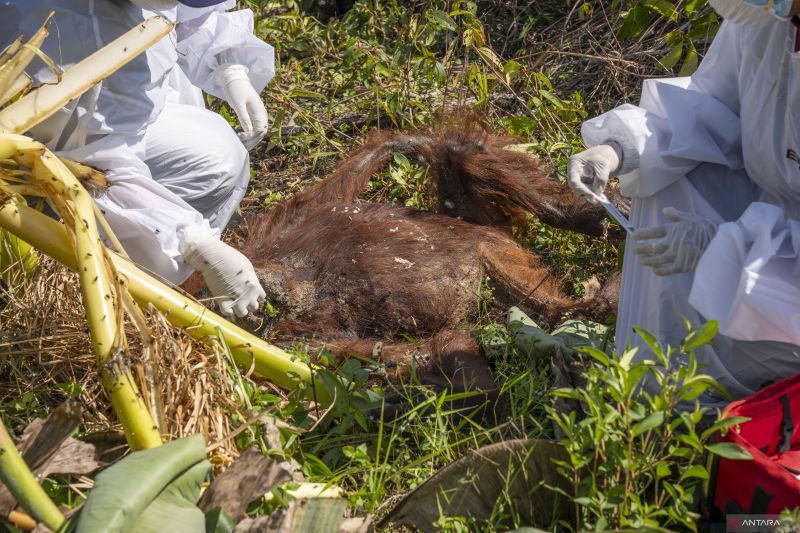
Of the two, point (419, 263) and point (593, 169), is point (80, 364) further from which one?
point (593, 169)

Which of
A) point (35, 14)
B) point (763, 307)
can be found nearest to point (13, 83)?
point (35, 14)

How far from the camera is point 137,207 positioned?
2.73 m

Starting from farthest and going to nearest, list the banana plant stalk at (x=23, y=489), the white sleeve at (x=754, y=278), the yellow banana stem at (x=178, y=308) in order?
the yellow banana stem at (x=178, y=308) → the white sleeve at (x=754, y=278) → the banana plant stalk at (x=23, y=489)

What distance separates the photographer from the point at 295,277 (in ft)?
10.2

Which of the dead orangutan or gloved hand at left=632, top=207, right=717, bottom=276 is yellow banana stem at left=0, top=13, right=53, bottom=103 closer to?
the dead orangutan

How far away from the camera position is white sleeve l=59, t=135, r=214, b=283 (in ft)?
8.74

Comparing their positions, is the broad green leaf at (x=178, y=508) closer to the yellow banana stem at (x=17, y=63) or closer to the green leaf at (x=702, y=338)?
the green leaf at (x=702, y=338)

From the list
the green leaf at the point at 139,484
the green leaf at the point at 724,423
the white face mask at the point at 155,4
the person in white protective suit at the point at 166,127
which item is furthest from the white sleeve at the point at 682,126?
the green leaf at the point at 139,484

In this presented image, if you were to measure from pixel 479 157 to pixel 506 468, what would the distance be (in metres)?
1.73

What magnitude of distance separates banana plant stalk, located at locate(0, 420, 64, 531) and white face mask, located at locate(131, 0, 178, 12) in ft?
4.53

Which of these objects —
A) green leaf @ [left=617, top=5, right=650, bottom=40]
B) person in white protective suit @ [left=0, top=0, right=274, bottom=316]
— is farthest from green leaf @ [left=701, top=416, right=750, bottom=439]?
green leaf @ [left=617, top=5, right=650, bottom=40]

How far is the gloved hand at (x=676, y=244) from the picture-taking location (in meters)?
2.22

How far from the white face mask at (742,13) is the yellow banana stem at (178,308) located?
4.65ft

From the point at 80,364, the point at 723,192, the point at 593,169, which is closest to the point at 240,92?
the point at 80,364
